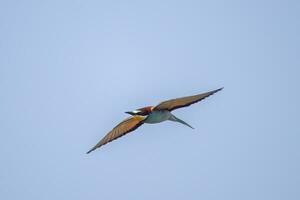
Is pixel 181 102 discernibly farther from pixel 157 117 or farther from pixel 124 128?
pixel 124 128

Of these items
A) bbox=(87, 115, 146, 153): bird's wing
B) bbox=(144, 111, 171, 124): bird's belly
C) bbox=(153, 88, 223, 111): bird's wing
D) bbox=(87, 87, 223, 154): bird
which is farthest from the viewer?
bbox=(87, 115, 146, 153): bird's wing

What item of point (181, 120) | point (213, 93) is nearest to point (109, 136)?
point (181, 120)

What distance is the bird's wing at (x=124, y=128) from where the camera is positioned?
15750mm

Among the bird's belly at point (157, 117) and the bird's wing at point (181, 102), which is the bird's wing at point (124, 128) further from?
the bird's wing at point (181, 102)

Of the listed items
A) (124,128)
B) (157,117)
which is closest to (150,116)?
(157,117)

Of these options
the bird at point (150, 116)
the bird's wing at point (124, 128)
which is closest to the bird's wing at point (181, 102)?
the bird at point (150, 116)

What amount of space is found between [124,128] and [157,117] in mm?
930

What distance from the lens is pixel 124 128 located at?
15875 mm

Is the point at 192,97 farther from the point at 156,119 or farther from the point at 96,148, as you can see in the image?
the point at 96,148

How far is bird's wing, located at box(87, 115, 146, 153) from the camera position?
51.7 feet

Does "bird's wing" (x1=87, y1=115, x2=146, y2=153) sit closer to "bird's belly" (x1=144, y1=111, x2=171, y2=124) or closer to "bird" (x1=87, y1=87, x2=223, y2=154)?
"bird" (x1=87, y1=87, x2=223, y2=154)

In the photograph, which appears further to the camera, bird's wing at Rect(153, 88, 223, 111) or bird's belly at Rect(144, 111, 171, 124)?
bird's belly at Rect(144, 111, 171, 124)

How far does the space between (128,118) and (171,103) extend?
1552 mm

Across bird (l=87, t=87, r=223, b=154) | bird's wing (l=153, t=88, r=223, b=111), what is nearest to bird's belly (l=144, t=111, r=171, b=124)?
bird (l=87, t=87, r=223, b=154)
